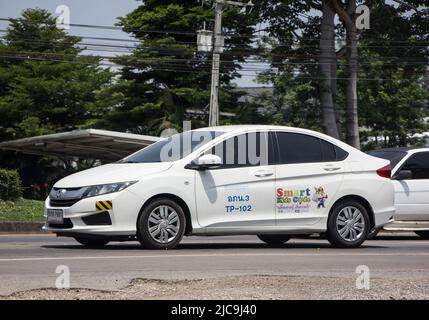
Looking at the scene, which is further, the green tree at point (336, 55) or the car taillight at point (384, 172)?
the green tree at point (336, 55)

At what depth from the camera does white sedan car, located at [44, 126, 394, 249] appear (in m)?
11.1

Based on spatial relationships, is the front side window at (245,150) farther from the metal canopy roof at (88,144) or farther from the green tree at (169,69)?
the green tree at (169,69)

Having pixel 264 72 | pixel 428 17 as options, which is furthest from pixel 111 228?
pixel 264 72

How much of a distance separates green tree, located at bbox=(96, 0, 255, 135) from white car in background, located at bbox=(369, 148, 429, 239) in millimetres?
30770

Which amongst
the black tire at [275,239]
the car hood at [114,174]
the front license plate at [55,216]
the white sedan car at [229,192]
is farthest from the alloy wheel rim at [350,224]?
the front license plate at [55,216]

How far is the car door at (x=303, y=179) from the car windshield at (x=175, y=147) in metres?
0.99

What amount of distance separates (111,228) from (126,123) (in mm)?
39263

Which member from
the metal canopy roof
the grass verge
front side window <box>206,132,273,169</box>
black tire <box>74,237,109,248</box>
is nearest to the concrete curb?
the grass verge

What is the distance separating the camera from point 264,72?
4719 cm

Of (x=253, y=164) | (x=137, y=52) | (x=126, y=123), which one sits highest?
(x=137, y=52)

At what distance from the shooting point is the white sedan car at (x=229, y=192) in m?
11.1

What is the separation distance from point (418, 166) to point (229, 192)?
564 cm

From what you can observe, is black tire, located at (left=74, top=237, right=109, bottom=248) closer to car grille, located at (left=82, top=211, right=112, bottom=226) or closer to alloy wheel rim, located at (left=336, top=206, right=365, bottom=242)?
car grille, located at (left=82, top=211, right=112, bottom=226)
